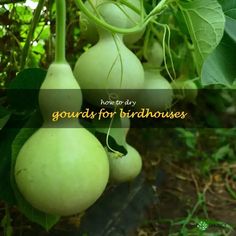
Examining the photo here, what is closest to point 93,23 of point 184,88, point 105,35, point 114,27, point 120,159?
point 105,35

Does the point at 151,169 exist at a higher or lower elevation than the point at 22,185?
lower

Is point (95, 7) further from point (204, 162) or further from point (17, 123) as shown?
point (204, 162)

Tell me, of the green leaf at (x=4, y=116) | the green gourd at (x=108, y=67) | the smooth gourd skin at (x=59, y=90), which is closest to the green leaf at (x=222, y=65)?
the green gourd at (x=108, y=67)

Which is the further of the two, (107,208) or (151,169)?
(151,169)

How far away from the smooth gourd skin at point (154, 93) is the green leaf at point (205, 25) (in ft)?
0.86

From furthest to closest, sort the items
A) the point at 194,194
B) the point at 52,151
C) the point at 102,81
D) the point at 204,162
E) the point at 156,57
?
1. the point at 204,162
2. the point at 194,194
3. the point at 156,57
4. the point at 102,81
5. the point at 52,151

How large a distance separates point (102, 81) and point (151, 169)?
2.92 feet

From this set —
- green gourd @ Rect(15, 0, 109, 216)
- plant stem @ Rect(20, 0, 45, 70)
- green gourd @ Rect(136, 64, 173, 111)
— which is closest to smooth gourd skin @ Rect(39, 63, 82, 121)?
green gourd @ Rect(15, 0, 109, 216)

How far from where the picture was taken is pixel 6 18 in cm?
111

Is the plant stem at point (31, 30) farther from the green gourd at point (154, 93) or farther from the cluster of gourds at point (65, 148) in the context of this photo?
the green gourd at point (154, 93)

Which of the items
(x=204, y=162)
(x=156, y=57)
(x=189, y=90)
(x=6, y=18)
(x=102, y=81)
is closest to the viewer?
(x=102, y=81)

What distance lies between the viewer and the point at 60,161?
802mm

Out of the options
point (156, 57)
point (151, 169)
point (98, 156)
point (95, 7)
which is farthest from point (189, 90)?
point (98, 156)

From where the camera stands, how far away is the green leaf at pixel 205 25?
3.00 ft
